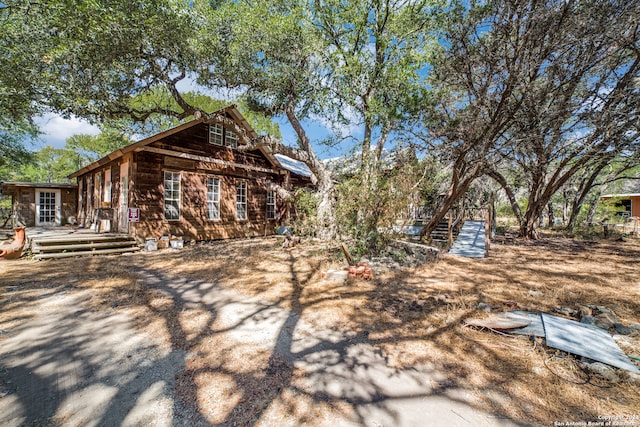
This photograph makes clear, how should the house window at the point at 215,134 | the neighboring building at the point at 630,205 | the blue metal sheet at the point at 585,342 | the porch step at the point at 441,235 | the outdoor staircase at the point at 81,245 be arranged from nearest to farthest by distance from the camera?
1. the blue metal sheet at the point at 585,342
2. the outdoor staircase at the point at 81,245
3. the house window at the point at 215,134
4. the porch step at the point at 441,235
5. the neighboring building at the point at 630,205

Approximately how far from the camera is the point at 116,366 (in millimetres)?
2648

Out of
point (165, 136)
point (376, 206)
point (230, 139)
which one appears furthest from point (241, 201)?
point (376, 206)

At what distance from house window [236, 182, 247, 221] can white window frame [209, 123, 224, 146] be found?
2.07 meters

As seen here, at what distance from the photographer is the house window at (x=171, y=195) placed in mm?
10109

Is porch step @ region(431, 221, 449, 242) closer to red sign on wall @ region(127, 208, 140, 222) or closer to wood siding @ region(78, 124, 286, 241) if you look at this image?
wood siding @ region(78, 124, 286, 241)

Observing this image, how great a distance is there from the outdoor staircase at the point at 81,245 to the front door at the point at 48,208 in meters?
8.67

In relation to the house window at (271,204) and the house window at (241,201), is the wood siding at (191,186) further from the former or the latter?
the house window at (271,204)

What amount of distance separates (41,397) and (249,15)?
10423 mm

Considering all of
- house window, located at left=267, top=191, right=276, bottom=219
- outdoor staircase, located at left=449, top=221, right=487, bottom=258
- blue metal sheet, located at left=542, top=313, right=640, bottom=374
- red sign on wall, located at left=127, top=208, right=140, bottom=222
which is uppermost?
house window, located at left=267, top=191, right=276, bottom=219

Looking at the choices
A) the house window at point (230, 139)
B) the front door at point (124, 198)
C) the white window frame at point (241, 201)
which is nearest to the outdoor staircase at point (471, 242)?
the white window frame at point (241, 201)

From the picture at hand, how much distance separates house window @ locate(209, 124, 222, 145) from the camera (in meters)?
11.3

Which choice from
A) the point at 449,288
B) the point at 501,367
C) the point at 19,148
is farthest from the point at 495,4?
the point at 19,148

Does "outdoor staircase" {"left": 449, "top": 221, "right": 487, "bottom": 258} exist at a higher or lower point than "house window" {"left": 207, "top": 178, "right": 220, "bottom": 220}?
lower

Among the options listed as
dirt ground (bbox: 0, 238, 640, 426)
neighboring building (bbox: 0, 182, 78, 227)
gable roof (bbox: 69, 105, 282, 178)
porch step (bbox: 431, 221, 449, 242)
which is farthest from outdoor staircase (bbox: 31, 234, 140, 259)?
porch step (bbox: 431, 221, 449, 242)
